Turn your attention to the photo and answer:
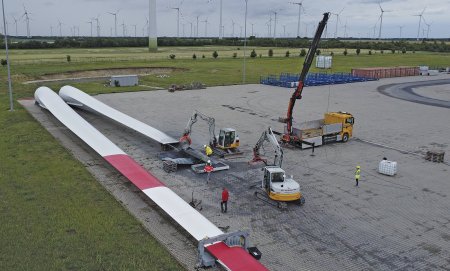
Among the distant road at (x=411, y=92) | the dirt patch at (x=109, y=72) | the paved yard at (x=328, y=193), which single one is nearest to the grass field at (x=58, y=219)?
the paved yard at (x=328, y=193)

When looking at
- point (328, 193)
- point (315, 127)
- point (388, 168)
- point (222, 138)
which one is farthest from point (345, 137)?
point (328, 193)

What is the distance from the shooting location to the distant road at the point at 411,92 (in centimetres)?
5762

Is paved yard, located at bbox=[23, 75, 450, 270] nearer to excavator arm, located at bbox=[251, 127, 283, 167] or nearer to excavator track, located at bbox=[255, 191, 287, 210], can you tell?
excavator track, located at bbox=[255, 191, 287, 210]

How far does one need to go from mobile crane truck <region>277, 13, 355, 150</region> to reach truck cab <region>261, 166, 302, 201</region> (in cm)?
1062

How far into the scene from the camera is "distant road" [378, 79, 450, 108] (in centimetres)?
5762

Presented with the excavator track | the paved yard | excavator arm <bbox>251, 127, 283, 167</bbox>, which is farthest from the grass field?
excavator arm <bbox>251, 127, 283, 167</bbox>

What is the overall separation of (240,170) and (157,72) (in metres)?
68.2

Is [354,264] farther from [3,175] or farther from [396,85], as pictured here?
[396,85]

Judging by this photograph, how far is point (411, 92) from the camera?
67125 millimetres

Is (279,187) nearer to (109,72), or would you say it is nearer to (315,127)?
(315,127)

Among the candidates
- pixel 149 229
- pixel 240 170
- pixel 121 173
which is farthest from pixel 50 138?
pixel 149 229

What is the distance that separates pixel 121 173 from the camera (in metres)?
24.8

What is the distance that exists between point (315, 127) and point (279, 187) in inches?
628

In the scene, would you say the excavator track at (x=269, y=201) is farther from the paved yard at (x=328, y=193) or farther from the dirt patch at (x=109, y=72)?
the dirt patch at (x=109, y=72)
